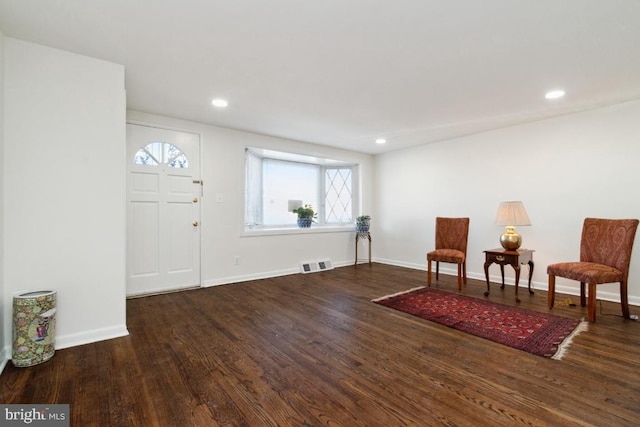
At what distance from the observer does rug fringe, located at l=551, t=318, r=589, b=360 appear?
6.97ft

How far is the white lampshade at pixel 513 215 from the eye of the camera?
371 centimetres

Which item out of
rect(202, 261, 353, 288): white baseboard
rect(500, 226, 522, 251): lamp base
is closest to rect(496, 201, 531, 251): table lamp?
rect(500, 226, 522, 251): lamp base

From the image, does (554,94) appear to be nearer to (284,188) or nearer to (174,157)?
(284,188)

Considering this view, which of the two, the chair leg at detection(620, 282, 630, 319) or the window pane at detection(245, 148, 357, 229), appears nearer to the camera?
the chair leg at detection(620, 282, 630, 319)

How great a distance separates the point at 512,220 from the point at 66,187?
447 cm

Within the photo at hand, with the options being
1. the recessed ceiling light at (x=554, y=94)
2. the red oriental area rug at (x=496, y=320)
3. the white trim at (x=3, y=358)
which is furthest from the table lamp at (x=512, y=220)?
the white trim at (x=3, y=358)

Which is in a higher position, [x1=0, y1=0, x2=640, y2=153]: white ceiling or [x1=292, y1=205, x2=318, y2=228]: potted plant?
[x1=0, y1=0, x2=640, y2=153]: white ceiling

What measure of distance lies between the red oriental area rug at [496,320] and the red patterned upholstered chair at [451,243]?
0.54 meters

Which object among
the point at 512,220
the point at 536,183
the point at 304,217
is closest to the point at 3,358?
the point at 304,217

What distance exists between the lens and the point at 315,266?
5207 mm

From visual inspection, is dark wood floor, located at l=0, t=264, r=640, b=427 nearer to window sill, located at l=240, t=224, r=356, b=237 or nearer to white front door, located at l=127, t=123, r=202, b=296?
white front door, located at l=127, t=123, r=202, b=296

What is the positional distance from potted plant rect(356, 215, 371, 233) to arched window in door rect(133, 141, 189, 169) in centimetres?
311

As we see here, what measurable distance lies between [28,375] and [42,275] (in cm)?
67

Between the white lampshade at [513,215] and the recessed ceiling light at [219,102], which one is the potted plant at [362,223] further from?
the recessed ceiling light at [219,102]
